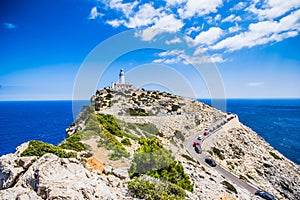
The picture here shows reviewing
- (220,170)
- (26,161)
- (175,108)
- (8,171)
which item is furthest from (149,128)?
(8,171)

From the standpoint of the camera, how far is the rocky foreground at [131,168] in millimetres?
9742

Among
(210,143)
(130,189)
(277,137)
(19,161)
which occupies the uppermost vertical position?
(19,161)

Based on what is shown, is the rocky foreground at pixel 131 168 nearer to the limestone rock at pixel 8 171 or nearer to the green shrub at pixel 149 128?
the limestone rock at pixel 8 171

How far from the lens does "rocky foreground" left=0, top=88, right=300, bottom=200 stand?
9.74m

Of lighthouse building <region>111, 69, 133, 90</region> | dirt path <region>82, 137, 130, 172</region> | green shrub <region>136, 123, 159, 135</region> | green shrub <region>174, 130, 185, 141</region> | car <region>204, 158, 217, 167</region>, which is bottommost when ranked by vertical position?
car <region>204, 158, 217, 167</region>

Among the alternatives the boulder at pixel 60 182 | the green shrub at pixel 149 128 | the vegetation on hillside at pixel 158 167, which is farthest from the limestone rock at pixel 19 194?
the green shrub at pixel 149 128

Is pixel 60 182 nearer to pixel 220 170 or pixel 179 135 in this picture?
pixel 220 170

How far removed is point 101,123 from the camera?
27.2 metres

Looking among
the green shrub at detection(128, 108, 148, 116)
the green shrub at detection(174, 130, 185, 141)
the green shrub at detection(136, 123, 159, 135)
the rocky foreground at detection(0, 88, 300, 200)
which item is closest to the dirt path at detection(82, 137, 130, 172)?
the rocky foreground at detection(0, 88, 300, 200)

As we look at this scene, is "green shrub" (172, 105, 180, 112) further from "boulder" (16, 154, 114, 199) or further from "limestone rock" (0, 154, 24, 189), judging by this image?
"boulder" (16, 154, 114, 199)

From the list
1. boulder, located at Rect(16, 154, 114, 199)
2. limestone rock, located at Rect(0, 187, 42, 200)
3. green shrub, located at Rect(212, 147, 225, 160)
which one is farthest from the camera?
green shrub, located at Rect(212, 147, 225, 160)

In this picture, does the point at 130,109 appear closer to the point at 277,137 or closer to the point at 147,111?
the point at 147,111

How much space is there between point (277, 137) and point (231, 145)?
112 feet

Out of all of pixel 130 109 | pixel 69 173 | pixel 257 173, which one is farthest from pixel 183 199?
pixel 130 109
